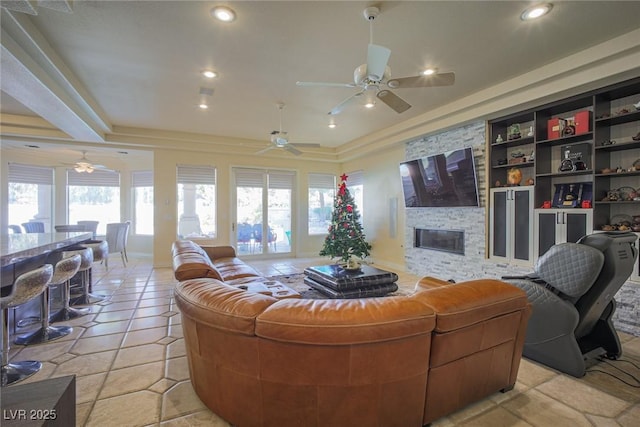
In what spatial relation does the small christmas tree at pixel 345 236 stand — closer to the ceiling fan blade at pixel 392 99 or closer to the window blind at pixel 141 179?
the ceiling fan blade at pixel 392 99

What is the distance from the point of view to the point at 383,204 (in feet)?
21.8

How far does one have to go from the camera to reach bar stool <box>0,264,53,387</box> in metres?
2.12

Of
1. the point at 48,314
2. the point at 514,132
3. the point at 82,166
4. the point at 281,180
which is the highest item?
the point at 514,132

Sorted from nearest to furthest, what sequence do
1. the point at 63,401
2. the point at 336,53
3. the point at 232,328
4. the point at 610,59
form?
the point at 63,401 → the point at 232,328 → the point at 610,59 → the point at 336,53

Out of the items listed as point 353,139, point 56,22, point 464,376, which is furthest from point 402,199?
point 56,22

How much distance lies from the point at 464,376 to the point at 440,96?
373 centimetres

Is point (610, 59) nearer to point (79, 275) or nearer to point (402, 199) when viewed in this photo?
point (402, 199)

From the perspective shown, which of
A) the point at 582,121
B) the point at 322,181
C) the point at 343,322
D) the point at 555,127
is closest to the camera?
the point at 343,322

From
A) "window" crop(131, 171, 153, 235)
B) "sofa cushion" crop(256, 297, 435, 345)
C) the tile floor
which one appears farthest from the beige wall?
"window" crop(131, 171, 153, 235)

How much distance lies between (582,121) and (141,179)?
344 inches

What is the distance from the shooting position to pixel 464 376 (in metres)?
1.71

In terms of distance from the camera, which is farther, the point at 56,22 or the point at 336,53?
the point at 336,53

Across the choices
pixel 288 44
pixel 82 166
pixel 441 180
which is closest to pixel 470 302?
pixel 288 44

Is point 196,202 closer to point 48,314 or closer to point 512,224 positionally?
point 48,314
